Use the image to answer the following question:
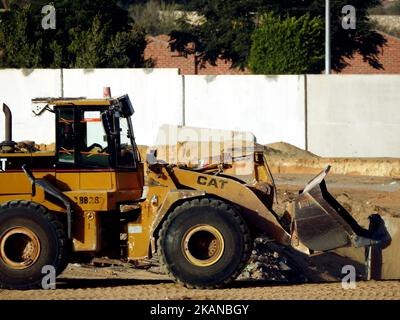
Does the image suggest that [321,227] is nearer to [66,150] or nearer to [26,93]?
[66,150]

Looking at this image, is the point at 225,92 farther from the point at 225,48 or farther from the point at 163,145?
the point at 163,145

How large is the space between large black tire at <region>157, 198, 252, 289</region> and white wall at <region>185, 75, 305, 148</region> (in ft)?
66.7

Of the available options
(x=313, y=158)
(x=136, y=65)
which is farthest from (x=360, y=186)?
(x=136, y=65)

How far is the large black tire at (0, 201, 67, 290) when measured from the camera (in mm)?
12828

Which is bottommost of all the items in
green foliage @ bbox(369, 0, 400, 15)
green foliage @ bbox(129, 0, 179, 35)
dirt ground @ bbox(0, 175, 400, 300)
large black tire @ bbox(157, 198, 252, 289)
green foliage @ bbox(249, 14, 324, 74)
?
dirt ground @ bbox(0, 175, 400, 300)

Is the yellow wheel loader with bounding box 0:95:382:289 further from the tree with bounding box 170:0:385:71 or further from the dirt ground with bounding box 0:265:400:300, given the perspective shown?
the tree with bounding box 170:0:385:71

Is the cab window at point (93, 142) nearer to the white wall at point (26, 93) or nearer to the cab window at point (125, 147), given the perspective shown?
the cab window at point (125, 147)

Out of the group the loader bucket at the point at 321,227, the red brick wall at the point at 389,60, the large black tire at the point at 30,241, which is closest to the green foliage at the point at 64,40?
the red brick wall at the point at 389,60

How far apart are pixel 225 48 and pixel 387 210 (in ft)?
75.9

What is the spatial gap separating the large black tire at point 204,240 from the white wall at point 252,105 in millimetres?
20337

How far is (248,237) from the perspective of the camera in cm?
1280

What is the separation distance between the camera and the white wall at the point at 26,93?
3297 cm

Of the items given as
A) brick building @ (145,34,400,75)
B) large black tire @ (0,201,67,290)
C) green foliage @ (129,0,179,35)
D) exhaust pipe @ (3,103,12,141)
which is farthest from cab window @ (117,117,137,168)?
green foliage @ (129,0,179,35)

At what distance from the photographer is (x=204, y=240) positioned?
12.9 meters
